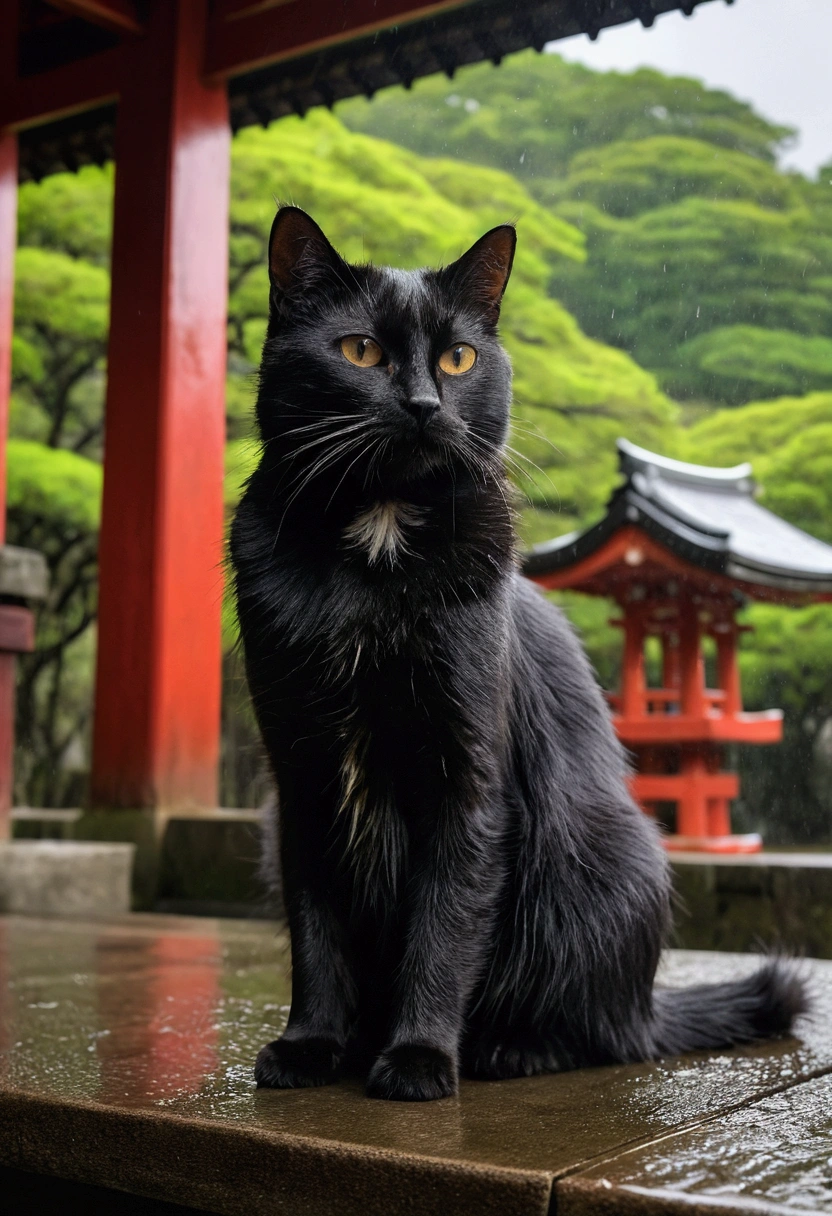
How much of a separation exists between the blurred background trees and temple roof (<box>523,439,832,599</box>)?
1688mm

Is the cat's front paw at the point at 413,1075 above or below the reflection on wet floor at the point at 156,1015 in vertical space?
above

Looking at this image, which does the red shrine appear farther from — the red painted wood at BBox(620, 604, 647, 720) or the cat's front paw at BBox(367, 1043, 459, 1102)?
the cat's front paw at BBox(367, 1043, 459, 1102)

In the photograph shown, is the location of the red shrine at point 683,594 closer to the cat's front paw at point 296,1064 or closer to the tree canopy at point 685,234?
the tree canopy at point 685,234

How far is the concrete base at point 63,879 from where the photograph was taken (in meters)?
5.04

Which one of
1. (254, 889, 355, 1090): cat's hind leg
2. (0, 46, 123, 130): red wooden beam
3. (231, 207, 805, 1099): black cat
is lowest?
(254, 889, 355, 1090): cat's hind leg

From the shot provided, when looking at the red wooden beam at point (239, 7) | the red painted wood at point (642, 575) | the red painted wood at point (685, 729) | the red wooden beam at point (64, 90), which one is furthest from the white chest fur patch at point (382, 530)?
the red painted wood at point (685, 729)

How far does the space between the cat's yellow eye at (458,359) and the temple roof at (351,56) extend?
10.1 ft

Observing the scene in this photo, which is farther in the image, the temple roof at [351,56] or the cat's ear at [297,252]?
the temple roof at [351,56]

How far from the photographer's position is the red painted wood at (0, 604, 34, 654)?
547 centimetres

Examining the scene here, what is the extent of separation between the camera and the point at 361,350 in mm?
1696

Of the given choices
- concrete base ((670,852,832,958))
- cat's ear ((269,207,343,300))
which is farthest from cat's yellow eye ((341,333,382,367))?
concrete base ((670,852,832,958))

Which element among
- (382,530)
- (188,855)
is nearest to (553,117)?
(188,855)

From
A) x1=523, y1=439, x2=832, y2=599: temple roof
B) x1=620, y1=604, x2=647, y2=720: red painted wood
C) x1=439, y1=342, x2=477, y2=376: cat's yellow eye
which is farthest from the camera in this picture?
x1=620, y1=604, x2=647, y2=720: red painted wood

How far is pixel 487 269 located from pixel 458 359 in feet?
0.59
